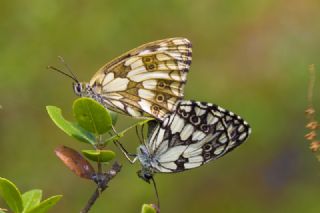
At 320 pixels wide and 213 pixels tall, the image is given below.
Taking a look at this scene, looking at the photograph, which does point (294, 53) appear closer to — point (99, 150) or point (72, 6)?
point (72, 6)

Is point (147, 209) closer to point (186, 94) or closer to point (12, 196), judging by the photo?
point (12, 196)

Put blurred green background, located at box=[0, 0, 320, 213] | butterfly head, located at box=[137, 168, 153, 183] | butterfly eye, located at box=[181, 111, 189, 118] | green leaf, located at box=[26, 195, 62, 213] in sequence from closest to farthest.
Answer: green leaf, located at box=[26, 195, 62, 213]
butterfly head, located at box=[137, 168, 153, 183]
butterfly eye, located at box=[181, 111, 189, 118]
blurred green background, located at box=[0, 0, 320, 213]

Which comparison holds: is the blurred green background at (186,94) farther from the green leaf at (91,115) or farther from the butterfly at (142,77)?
the green leaf at (91,115)

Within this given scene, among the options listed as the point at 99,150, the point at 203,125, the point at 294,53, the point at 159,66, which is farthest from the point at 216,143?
the point at 294,53

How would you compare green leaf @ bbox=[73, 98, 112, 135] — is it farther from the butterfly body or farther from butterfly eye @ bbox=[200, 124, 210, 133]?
the butterfly body

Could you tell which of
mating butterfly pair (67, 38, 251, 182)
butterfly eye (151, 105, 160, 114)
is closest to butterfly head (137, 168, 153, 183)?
mating butterfly pair (67, 38, 251, 182)

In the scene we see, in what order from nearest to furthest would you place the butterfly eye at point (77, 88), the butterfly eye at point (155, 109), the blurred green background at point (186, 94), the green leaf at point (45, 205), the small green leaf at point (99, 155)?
the green leaf at point (45, 205) → the small green leaf at point (99, 155) → the butterfly eye at point (155, 109) → the butterfly eye at point (77, 88) → the blurred green background at point (186, 94)

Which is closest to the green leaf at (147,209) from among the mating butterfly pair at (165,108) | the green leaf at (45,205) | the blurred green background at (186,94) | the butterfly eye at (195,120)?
the green leaf at (45,205)
